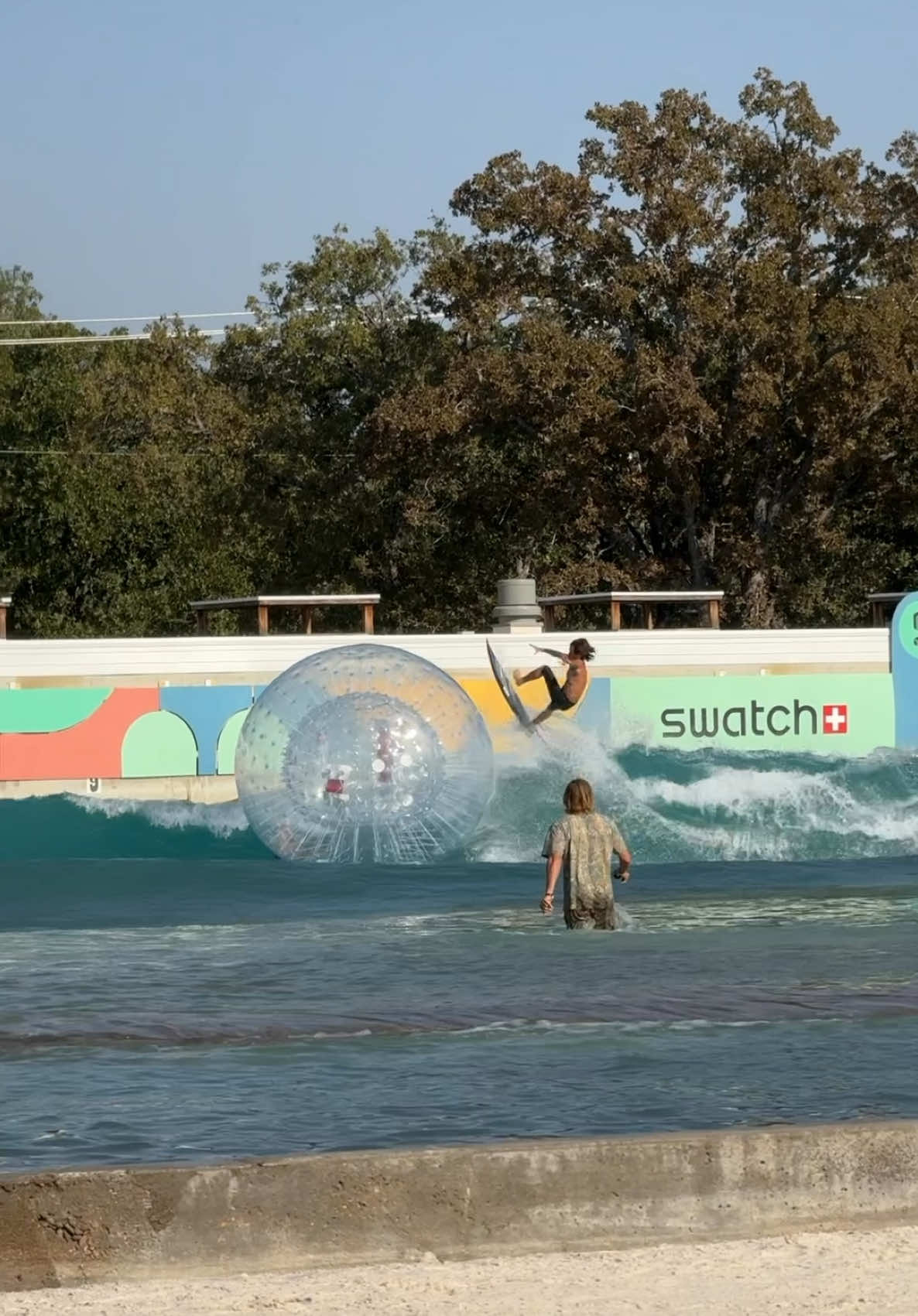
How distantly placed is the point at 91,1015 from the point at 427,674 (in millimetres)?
7114

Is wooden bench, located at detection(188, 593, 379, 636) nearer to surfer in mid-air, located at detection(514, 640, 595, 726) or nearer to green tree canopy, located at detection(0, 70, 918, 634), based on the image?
surfer in mid-air, located at detection(514, 640, 595, 726)

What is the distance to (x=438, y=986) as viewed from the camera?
42.7ft

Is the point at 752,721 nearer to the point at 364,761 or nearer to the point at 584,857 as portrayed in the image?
the point at 364,761

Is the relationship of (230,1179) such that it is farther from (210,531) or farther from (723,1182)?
(210,531)

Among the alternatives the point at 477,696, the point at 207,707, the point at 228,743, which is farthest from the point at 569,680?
the point at 207,707

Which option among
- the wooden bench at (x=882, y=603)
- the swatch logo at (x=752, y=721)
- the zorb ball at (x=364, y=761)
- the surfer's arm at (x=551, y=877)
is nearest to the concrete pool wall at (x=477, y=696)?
the swatch logo at (x=752, y=721)

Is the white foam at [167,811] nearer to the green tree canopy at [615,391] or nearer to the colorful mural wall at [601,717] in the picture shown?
the colorful mural wall at [601,717]

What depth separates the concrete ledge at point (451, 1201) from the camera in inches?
246

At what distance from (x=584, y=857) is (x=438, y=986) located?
5.80 ft

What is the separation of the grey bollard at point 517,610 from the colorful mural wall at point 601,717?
1.35 m

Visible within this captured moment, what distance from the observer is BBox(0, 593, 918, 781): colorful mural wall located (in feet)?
81.1

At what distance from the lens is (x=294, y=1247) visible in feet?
20.7

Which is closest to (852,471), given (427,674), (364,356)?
(364,356)

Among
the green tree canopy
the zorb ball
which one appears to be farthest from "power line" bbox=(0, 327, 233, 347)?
the zorb ball
